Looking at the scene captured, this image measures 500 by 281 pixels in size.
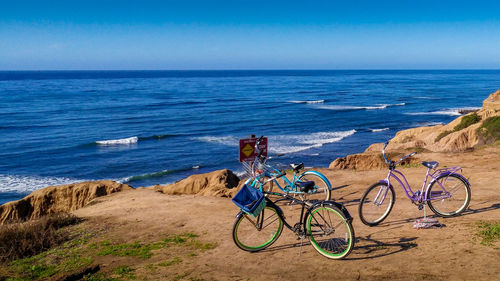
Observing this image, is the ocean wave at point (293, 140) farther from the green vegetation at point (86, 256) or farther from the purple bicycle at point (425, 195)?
the green vegetation at point (86, 256)

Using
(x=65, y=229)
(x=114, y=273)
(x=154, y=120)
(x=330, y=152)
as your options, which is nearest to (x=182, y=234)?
(x=114, y=273)

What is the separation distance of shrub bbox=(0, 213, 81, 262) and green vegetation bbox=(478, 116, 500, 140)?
1983 cm

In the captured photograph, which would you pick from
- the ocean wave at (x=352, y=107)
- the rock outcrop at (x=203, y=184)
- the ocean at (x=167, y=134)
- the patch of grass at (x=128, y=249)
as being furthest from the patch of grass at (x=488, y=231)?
the ocean wave at (x=352, y=107)

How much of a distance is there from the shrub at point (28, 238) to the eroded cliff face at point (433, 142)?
11654mm

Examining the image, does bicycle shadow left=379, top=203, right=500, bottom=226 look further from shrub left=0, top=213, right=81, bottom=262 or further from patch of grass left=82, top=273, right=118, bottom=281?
shrub left=0, top=213, right=81, bottom=262

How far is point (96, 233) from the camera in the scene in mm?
8828

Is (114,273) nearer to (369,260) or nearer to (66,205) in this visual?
(369,260)

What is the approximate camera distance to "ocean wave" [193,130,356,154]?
31.0 meters

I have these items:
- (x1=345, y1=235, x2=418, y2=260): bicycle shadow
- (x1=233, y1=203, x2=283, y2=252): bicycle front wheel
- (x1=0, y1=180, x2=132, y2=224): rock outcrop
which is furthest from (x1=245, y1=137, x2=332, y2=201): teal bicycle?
(x1=0, y1=180, x2=132, y2=224): rock outcrop

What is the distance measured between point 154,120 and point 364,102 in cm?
3659

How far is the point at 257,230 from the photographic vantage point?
7227 mm

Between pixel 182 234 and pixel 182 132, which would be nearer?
pixel 182 234

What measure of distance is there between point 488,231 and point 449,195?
3.58 feet

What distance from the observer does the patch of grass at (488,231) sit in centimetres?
679
